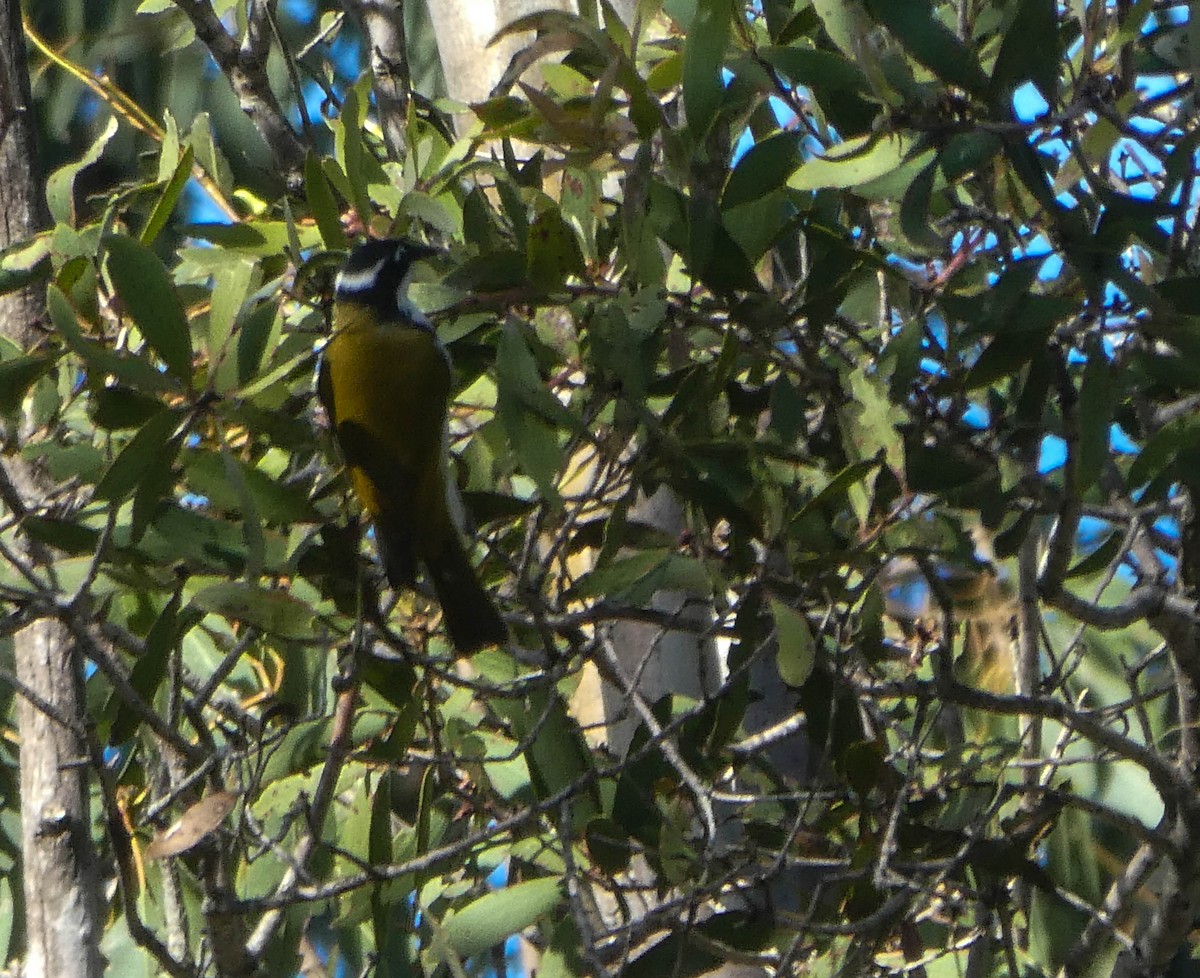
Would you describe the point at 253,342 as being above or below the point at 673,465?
above

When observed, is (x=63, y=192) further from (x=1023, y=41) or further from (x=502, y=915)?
(x=1023, y=41)

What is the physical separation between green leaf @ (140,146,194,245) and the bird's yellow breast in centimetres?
33

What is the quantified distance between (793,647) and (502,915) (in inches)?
33.1

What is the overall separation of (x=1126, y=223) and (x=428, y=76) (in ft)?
9.83

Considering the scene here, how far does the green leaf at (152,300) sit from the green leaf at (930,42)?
1009 mm

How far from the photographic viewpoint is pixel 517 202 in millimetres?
2393

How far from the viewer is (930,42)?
2.07m

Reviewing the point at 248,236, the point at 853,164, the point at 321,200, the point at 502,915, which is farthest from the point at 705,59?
the point at 502,915

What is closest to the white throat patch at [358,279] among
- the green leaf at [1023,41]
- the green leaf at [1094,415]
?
the green leaf at [1023,41]

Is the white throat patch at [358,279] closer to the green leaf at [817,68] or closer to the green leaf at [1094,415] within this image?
the green leaf at [817,68]

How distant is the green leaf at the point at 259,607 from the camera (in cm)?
216

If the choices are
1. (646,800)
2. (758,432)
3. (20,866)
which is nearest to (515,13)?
(758,432)

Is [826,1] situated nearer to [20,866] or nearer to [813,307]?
[813,307]

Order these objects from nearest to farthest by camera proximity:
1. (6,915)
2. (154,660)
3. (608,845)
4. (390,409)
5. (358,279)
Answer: (154,660) → (608,845) → (358,279) → (390,409) → (6,915)
